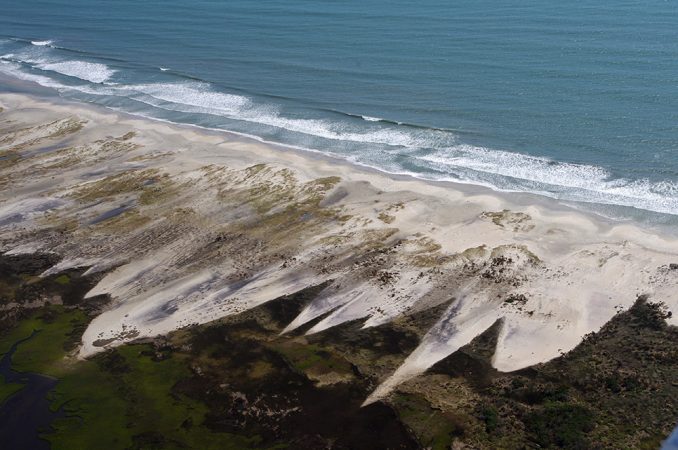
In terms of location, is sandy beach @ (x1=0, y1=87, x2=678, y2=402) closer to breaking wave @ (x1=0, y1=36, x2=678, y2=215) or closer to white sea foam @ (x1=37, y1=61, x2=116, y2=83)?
breaking wave @ (x1=0, y1=36, x2=678, y2=215)

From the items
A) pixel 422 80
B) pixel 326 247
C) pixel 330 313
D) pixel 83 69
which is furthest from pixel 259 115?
pixel 330 313

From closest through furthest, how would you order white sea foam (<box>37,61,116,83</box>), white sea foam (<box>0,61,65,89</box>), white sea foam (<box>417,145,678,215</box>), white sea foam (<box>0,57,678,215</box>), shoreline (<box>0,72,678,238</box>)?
shoreline (<box>0,72,678,238</box>)
white sea foam (<box>417,145,678,215</box>)
white sea foam (<box>0,57,678,215</box>)
white sea foam (<box>0,61,65,89</box>)
white sea foam (<box>37,61,116,83</box>)

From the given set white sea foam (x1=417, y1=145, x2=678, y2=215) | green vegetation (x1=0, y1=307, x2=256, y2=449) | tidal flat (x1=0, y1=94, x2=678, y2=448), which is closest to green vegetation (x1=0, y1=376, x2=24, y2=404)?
green vegetation (x1=0, y1=307, x2=256, y2=449)

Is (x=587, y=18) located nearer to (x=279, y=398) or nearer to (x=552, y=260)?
(x=552, y=260)

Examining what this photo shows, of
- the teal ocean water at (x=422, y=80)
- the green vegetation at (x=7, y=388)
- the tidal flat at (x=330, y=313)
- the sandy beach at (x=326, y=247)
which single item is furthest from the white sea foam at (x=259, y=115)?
the green vegetation at (x=7, y=388)

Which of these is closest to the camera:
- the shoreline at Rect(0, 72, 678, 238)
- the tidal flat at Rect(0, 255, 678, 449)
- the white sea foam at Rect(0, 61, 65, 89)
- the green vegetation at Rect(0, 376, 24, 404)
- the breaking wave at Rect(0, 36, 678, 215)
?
the tidal flat at Rect(0, 255, 678, 449)

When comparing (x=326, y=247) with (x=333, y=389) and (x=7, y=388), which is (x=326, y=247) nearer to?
(x=333, y=389)
